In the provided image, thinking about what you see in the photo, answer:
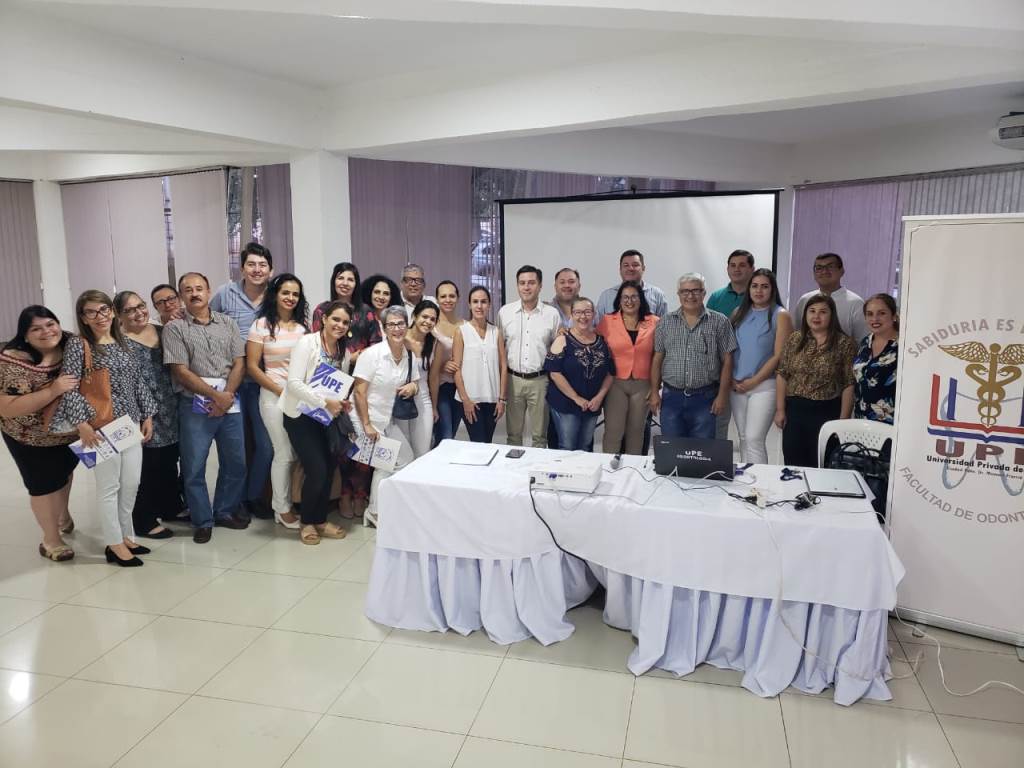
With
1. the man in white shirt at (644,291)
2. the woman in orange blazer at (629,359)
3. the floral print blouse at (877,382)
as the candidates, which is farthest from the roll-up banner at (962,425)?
the man in white shirt at (644,291)

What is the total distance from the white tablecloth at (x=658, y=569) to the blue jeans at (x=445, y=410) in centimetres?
138

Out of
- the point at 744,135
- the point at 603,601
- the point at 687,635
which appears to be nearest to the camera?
the point at 687,635

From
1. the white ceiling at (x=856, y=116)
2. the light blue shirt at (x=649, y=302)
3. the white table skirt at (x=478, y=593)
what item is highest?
the white ceiling at (x=856, y=116)

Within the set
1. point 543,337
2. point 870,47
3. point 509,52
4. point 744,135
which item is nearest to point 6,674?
point 543,337

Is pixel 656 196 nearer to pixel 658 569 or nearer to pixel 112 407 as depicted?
pixel 658 569

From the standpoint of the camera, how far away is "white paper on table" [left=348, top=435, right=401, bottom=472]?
3.93 m

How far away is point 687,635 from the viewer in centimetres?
284

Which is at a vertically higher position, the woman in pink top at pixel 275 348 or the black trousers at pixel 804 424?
the woman in pink top at pixel 275 348

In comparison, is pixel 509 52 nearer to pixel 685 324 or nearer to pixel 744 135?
pixel 685 324

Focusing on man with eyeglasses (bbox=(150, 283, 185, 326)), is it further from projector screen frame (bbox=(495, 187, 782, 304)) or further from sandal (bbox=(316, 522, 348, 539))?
projector screen frame (bbox=(495, 187, 782, 304))

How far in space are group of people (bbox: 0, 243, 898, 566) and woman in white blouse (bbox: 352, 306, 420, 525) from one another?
0.01m

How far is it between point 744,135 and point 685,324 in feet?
11.8

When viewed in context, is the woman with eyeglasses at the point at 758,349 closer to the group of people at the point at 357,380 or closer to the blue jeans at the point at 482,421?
the group of people at the point at 357,380

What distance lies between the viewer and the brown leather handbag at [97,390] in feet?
11.8
